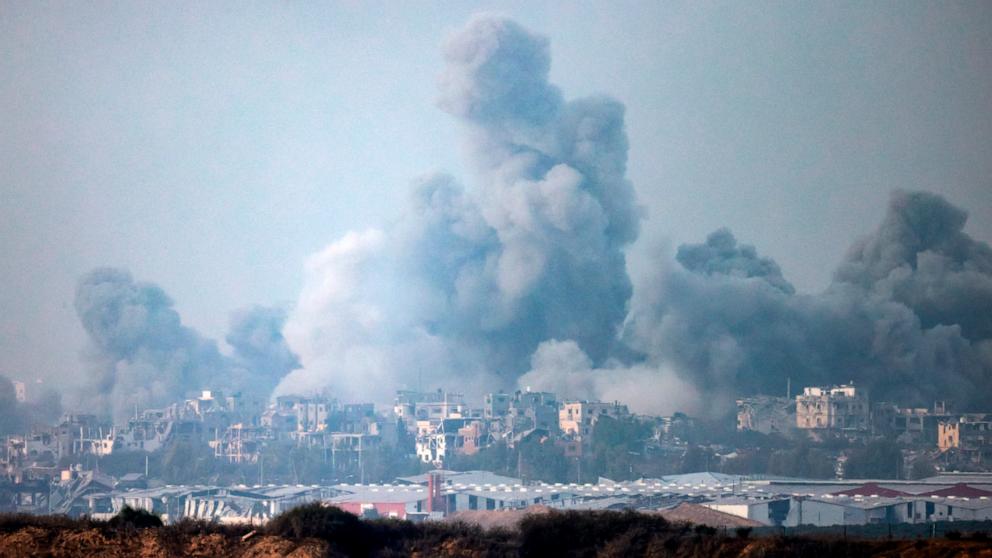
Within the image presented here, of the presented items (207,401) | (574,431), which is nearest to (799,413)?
(574,431)

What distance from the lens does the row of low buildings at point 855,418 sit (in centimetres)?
8625

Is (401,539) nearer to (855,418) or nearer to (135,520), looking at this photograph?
(135,520)

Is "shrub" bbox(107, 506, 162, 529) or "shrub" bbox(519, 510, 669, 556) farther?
"shrub" bbox(107, 506, 162, 529)

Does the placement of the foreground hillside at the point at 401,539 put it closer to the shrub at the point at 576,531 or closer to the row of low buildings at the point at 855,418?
the shrub at the point at 576,531

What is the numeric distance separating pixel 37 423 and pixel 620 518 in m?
81.6

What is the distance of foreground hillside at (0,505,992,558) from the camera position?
29984mm

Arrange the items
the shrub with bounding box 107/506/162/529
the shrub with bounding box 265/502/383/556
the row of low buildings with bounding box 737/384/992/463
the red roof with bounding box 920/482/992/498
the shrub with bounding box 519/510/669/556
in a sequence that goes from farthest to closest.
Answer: the row of low buildings with bounding box 737/384/992/463 < the red roof with bounding box 920/482/992/498 < the shrub with bounding box 107/506/162/529 < the shrub with bounding box 519/510/669/556 < the shrub with bounding box 265/502/383/556

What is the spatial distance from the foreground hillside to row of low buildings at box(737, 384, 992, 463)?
185 feet

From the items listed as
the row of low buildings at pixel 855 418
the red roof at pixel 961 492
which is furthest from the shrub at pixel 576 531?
the row of low buildings at pixel 855 418

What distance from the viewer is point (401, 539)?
31.6m

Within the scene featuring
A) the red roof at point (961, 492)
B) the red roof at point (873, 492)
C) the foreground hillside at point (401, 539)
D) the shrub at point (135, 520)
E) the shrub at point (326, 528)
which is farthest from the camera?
the red roof at point (961, 492)

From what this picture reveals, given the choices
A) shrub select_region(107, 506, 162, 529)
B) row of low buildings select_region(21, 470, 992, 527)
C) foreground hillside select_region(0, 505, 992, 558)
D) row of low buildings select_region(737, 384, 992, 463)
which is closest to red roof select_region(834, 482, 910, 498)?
row of low buildings select_region(21, 470, 992, 527)

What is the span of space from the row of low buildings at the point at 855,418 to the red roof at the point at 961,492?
1730 cm

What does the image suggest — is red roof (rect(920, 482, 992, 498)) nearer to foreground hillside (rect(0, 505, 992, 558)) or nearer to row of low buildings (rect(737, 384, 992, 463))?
row of low buildings (rect(737, 384, 992, 463))
